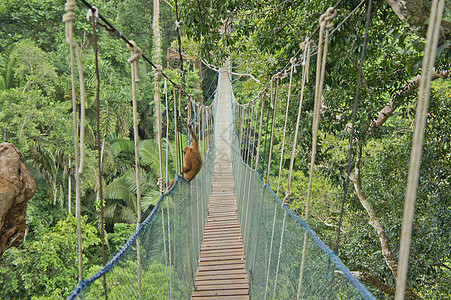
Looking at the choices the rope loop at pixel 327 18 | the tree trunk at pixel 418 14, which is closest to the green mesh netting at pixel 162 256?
the rope loop at pixel 327 18

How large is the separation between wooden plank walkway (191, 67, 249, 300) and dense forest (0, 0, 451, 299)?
953mm

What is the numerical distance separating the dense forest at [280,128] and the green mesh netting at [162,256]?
0.47m

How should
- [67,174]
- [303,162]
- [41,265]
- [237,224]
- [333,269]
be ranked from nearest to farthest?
[333,269]
[303,162]
[237,224]
[41,265]
[67,174]

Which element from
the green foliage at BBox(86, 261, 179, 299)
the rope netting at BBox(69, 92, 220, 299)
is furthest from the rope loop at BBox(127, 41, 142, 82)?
the green foliage at BBox(86, 261, 179, 299)

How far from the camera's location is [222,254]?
3.13m

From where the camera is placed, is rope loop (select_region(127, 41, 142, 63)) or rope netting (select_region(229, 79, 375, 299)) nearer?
rope netting (select_region(229, 79, 375, 299))

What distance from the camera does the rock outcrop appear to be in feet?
5.38

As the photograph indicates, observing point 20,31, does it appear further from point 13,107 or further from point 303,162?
point 303,162

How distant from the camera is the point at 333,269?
0.92 meters

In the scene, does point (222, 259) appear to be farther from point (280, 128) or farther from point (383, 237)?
point (280, 128)

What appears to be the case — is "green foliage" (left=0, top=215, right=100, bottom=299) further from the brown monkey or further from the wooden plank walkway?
the brown monkey

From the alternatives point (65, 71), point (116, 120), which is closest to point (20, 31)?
point (65, 71)

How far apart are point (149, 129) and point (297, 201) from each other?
478 cm

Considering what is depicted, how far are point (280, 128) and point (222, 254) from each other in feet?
8.34
